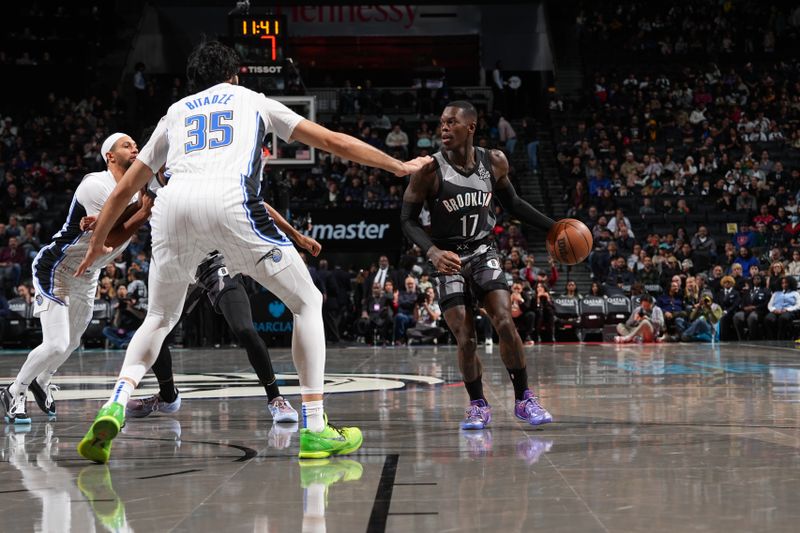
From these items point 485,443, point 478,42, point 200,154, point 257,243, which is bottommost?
point 485,443

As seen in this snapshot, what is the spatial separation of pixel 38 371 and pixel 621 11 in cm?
2907

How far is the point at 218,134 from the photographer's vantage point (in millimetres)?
4984

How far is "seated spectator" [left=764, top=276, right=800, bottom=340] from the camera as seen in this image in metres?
18.8

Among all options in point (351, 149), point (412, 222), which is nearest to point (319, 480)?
point (351, 149)

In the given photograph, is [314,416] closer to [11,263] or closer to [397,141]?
[11,263]

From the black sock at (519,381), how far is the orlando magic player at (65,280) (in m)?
2.64

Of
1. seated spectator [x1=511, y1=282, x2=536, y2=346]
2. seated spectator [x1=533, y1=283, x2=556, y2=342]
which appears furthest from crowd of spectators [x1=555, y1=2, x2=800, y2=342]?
seated spectator [x1=511, y1=282, x2=536, y2=346]

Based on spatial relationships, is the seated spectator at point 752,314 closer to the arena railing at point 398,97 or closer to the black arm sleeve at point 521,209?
the arena railing at point 398,97

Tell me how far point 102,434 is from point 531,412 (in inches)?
102

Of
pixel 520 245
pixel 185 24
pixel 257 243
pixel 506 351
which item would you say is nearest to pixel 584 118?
pixel 520 245

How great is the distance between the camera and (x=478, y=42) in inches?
1334

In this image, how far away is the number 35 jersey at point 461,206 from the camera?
654cm

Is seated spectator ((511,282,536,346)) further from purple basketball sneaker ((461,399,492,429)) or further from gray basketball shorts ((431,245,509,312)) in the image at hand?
purple basketball sneaker ((461,399,492,429))

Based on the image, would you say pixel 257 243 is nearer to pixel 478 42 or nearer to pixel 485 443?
pixel 485 443
